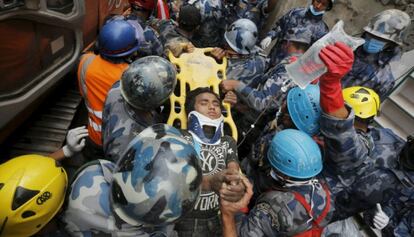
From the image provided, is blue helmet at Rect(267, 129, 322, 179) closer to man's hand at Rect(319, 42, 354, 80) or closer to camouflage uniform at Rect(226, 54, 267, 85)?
man's hand at Rect(319, 42, 354, 80)

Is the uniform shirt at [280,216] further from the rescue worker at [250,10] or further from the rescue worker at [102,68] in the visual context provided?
the rescue worker at [250,10]

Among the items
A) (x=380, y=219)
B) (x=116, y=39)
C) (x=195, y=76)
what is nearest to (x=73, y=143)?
(x=116, y=39)

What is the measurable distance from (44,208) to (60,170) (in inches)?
8.6

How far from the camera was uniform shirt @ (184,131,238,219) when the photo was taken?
2199mm

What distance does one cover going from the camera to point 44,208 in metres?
1.50

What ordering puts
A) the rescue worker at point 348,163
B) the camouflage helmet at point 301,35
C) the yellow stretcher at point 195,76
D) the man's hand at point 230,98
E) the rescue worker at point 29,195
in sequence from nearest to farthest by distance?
the rescue worker at point 29,195 < the rescue worker at point 348,163 < the yellow stretcher at point 195,76 < the man's hand at point 230,98 < the camouflage helmet at point 301,35

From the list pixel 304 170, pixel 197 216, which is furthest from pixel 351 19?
pixel 197 216

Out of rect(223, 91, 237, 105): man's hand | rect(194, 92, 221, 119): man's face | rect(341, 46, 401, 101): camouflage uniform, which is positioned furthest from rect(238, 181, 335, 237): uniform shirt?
rect(341, 46, 401, 101): camouflage uniform

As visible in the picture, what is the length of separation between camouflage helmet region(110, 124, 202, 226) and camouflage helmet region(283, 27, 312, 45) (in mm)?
4033

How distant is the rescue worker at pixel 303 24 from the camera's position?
4.77m

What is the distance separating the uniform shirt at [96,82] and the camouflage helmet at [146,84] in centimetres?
58

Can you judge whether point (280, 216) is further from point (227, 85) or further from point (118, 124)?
point (227, 85)

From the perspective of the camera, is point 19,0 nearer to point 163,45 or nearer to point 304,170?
→ point 163,45

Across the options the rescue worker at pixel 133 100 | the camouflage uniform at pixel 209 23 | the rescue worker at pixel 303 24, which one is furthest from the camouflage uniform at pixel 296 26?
the rescue worker at pixel 133 100
